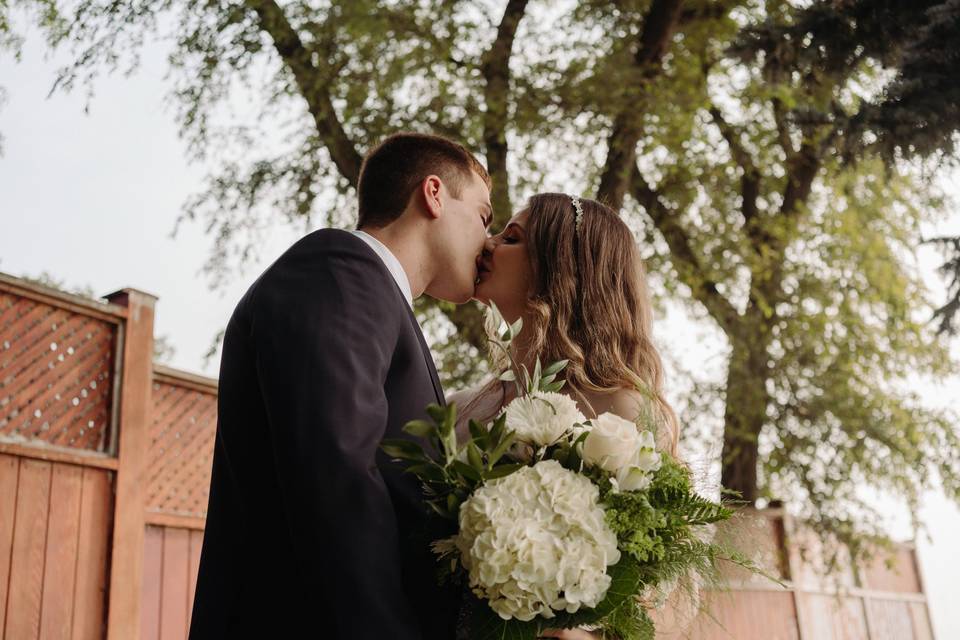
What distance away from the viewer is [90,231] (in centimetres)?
822

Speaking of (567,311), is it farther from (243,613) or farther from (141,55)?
(141,55)

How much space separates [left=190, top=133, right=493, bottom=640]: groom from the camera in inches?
59.2

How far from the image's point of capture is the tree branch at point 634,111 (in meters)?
7.22

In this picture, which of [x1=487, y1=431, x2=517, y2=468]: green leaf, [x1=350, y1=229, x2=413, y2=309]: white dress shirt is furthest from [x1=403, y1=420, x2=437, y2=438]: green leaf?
[x1=350, y1=229, x2=413, y2=309]: white dress shirt

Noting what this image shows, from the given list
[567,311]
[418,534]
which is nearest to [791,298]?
[567,311]

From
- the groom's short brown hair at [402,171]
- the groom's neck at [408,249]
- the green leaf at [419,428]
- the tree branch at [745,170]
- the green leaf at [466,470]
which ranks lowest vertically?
the green leaf at [466,470]

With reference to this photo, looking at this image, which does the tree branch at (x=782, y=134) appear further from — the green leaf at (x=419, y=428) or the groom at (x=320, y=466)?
the green leaf at (x=419, y=428)

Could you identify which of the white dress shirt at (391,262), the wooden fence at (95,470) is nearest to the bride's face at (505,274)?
the white dress shirt at (391,262)

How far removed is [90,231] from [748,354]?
231 inches

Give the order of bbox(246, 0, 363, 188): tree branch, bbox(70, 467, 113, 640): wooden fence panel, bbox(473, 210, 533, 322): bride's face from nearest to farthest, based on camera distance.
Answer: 1. bbox(473, 210, 533, 322): bride's face
2. bbox(70, 467, 113, 640): wooden fence panel
3. bbox(246, 0, 363, 188): tree branch

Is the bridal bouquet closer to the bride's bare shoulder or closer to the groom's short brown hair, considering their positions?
the bride's bare shoulder

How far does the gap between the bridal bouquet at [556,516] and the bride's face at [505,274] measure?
3.20ft

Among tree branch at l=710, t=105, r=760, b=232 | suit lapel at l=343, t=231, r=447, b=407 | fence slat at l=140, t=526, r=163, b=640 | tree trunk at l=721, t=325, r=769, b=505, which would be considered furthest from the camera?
tree branch at l=710, t=105, r=760, b=232

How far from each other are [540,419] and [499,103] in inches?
226
